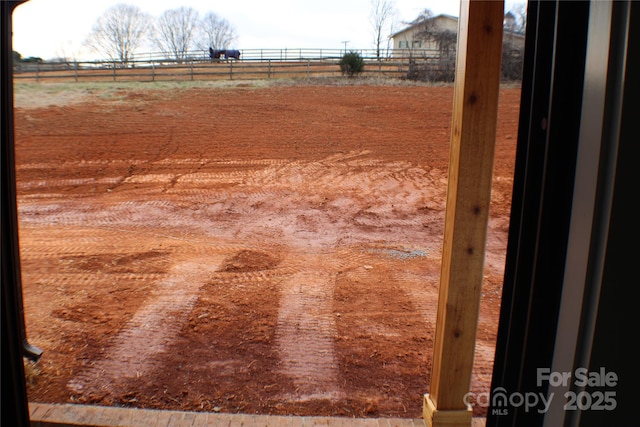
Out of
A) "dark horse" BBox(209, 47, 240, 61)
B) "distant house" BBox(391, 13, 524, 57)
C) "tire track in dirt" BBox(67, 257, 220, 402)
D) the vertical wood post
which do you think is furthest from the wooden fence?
A: the vertical wood post

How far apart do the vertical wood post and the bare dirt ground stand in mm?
858

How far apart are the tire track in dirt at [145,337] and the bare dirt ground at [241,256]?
0.8 inches

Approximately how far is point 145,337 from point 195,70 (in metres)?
24.0

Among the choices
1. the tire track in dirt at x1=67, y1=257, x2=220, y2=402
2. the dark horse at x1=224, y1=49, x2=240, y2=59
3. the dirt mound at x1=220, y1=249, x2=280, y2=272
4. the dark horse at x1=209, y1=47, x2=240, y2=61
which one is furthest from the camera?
the dark horse at x1=224, y1=49, x2=240, y2=59

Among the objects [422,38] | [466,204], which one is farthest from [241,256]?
[422,38]

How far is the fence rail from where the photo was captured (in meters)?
23.3

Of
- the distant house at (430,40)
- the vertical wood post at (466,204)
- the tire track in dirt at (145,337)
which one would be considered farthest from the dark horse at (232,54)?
the vertical wood post at (466,204)

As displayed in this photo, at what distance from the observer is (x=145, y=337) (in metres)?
4.35

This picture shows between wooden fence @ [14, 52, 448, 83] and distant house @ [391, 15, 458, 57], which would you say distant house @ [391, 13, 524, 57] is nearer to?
distant house @ [391, 15, 458, 57]

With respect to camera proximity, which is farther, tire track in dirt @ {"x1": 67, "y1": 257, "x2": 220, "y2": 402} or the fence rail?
the fence rail

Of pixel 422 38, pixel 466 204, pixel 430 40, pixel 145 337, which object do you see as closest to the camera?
pixel 466 204

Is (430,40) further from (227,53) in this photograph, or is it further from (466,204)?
(466,204)

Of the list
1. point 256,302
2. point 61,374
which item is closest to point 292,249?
point 256,302

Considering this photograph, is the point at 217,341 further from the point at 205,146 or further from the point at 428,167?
the point at 205,146
